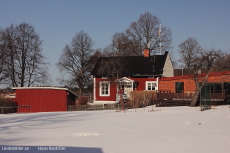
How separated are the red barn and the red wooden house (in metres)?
6.41

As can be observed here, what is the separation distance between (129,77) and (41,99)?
11589 mm

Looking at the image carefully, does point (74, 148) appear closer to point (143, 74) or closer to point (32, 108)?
point (32, 108)

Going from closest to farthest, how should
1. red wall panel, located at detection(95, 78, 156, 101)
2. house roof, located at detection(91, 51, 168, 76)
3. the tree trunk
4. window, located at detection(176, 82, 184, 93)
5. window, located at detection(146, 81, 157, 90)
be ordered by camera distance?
1. the tree trunk
2. window, located at detection(176, 82, 184, 93)
3. window, located at detection(146, 81, 157, 90)
4. red wall panel, located at detection(95, 78, 156, 101)
5. house roof, located at detection(91, 51, 168, 76)

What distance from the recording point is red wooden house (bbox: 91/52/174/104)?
36.8m

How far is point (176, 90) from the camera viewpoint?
3250 centimetres

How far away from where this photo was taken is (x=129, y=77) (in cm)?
3819

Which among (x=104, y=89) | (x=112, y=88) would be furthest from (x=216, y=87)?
(x=104, y=89)

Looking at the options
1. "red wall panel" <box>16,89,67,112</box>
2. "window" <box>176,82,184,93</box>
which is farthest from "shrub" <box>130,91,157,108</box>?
"red wall panel" <box>16,89,67,112</box>

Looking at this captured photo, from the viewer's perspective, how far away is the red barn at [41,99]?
31.1 m

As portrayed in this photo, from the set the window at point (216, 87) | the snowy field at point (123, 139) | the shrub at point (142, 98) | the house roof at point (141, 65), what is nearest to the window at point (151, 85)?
the house roof at point (141, 65)

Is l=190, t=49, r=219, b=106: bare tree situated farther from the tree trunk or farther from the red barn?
the red barn

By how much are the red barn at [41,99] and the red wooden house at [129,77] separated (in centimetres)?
641

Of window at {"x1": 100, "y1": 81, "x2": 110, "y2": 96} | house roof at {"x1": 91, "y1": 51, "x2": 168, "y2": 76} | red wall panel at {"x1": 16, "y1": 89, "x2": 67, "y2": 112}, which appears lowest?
red wall panel at {"x1": 16, "y1": 89, "x2": 67, "y2": 112}

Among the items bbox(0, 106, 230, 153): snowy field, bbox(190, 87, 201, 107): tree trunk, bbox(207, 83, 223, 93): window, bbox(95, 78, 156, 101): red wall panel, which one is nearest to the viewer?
bbox(0, 106, 230, 153): snowy field
